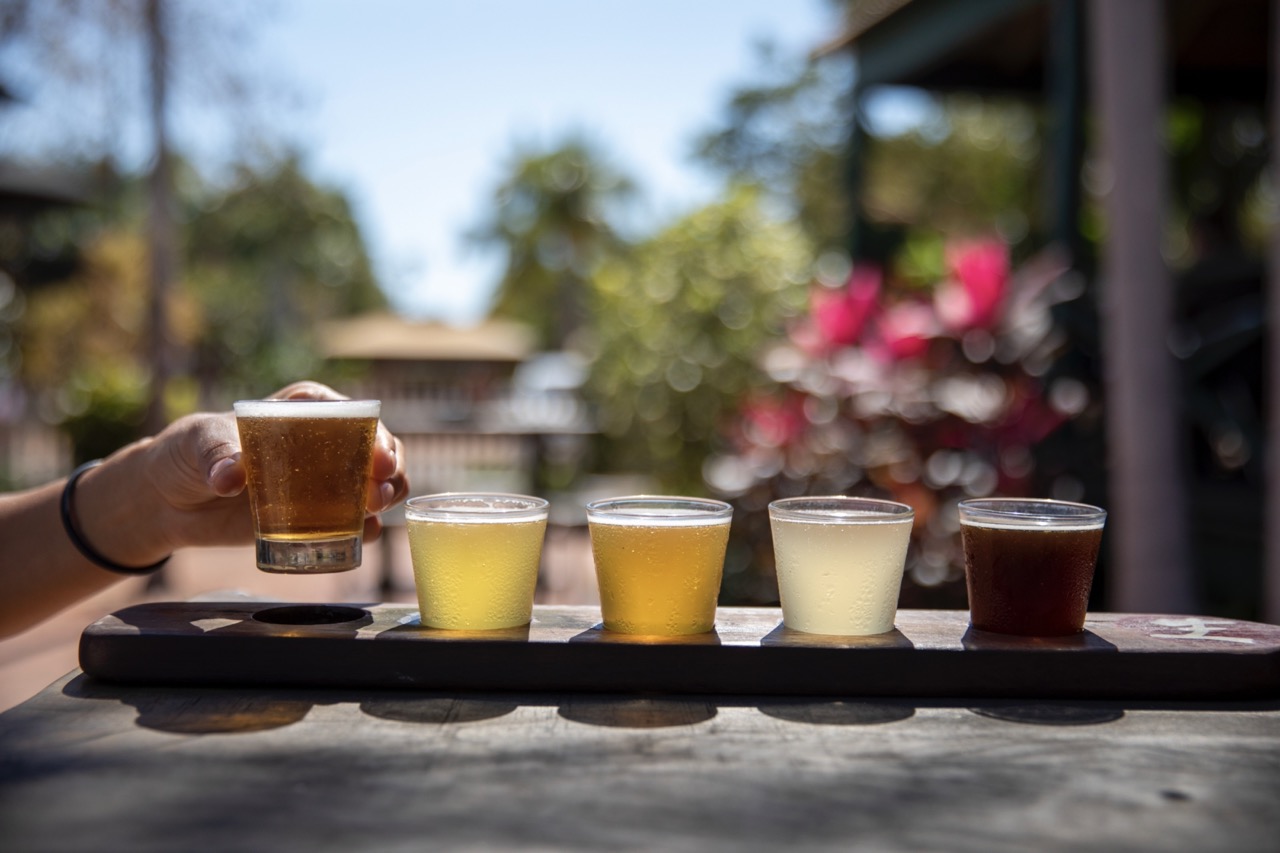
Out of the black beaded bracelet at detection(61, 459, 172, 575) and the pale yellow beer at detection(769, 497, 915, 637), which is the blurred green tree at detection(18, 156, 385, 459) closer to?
the black beaded bracelet at detection(61, 459, 172, 575)

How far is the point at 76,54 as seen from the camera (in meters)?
7.72

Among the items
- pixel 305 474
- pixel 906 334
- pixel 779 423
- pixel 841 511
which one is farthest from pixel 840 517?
pixel 779 423

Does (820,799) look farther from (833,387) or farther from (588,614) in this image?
(833,387)

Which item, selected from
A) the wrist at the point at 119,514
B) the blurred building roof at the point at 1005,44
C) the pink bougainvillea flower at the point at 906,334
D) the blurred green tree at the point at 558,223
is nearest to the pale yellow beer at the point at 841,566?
the wrist at the point at 119,514

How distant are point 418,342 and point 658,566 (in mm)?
26232

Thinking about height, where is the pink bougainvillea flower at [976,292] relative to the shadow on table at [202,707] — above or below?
above

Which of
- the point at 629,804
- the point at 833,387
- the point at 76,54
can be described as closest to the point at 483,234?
the point at 76,54

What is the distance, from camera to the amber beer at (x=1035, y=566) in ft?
4.92

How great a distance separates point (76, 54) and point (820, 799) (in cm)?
827

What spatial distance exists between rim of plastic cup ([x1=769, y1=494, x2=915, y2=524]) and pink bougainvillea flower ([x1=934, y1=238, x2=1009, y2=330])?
2.77 m

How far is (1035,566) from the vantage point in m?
1.51

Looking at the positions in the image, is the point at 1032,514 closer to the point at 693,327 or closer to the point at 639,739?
the point at 639,739

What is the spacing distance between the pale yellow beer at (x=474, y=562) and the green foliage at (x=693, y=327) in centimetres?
573

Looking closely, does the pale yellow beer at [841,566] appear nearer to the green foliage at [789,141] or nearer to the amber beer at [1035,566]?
the amber beer at [1035,566]
